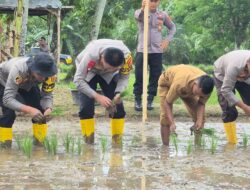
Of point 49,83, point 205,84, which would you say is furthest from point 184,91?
point 49,83

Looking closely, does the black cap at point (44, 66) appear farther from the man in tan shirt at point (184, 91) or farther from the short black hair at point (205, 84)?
the short black hair at point (205, 84)

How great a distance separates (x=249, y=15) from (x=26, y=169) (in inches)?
1007

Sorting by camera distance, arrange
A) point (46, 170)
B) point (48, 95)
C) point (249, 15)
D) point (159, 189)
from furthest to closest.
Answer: point (249, 15)
point (48, 95)
point (46, 170)
point (159, 189)

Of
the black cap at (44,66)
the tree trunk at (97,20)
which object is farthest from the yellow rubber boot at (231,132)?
the tree trunk at (97,20)

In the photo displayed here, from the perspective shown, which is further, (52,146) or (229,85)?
(229,85)

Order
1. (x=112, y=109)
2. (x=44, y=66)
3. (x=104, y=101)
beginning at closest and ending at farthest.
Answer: (x=44, y=66), (x=104, y=101), (x=112, y=109)

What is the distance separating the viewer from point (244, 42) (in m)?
32.8

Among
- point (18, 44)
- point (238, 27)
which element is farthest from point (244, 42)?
point (18, 44)

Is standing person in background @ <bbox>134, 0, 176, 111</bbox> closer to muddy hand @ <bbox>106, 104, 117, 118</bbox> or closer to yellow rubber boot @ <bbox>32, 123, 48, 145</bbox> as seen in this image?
muddy hand @ <bbox>106, 104, 117, 118</bbox>

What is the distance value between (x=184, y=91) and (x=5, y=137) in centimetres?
216

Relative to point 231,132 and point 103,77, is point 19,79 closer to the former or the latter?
point 103,77

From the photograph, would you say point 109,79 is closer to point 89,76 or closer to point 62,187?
point 89,76

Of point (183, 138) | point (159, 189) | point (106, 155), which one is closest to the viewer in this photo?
point (159, 189)

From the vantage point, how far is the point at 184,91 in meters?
7.34
